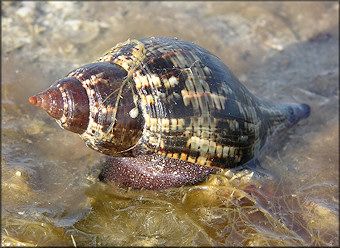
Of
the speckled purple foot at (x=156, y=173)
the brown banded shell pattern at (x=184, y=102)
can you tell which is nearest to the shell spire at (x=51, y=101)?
the brown banded shell pattern at (x=184, y=102)

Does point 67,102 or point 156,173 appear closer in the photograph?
point 67,102

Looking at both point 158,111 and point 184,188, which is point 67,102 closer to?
point 158,111

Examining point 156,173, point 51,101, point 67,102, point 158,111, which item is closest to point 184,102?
point 158,111

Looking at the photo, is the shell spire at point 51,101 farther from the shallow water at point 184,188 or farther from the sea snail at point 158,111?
the shallow water at point 184,188

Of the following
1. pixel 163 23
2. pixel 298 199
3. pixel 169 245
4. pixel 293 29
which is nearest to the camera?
pixel 169 245

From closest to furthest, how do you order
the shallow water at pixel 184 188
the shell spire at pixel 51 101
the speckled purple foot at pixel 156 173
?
the shell spire at pixel 51 101, the shallow water at pixel 184 188, the speckled purple foot at pixel 156 173

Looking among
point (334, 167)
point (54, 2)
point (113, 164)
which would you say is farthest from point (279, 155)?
point (54, 2)

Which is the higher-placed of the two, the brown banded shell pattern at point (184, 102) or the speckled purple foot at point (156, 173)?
the brown banded shell pattern at point (184, 102)

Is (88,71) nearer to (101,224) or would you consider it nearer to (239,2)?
(101,224)
